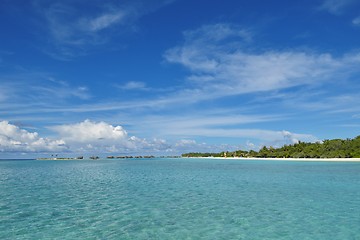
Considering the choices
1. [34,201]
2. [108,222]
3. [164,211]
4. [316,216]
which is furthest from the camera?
[34,201]

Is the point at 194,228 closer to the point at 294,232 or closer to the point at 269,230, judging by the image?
the point at 269,230

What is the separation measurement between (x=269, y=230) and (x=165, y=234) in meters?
6.22

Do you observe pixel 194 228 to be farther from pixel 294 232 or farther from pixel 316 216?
pixel 316 216

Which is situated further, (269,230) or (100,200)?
(100,200)

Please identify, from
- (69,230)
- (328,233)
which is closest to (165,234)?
(69,230)

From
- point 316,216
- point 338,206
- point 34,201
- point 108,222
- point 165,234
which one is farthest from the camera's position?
point 34,201

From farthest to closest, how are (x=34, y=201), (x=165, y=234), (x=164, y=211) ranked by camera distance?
(x=34, y=201) → (x=164, y=211) → (x=165, y=234)

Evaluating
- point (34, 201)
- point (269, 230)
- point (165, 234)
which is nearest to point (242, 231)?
point (269, 230)

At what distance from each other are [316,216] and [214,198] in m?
10.8

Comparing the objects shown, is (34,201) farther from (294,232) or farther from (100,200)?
(294,232)

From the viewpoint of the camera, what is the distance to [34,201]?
96.8ft

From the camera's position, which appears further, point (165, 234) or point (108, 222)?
point (108, 222)

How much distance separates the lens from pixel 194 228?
18.7 m

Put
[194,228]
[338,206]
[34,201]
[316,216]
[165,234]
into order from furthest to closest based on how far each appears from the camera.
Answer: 1. [34,201]
2. [338,206]
3. [316,216]
4. [194,228]
5. [165,234]
